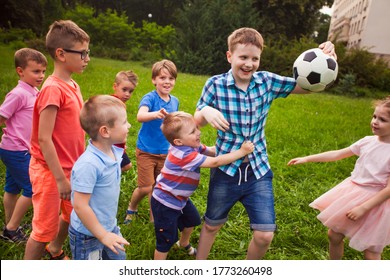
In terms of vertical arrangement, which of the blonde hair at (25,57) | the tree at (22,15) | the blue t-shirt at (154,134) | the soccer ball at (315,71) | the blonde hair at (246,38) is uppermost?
the tree at (22,15)

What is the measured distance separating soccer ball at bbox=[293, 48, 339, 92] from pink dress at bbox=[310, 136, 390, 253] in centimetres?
53

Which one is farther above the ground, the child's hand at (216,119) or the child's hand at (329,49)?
the child's hand at (329,49)

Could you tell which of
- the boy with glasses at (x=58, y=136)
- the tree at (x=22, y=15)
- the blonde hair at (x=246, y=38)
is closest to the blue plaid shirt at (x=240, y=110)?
the blonde hair at (x=246, y=38)

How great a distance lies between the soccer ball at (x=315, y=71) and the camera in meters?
2.45

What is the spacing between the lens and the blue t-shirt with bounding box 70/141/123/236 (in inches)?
70.3

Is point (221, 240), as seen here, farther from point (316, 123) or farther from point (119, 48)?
point (119, 48)

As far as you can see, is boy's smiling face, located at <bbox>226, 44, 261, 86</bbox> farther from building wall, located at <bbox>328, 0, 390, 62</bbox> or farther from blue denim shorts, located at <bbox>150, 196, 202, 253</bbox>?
building wall, located at <bbox>328, 0, 390, 62</bbox>

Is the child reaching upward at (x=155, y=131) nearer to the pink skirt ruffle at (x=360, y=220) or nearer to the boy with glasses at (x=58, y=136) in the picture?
the boy with glasses at (x=58, y=136)

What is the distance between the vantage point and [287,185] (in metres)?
4.27

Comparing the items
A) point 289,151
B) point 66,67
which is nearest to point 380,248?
point 66,67

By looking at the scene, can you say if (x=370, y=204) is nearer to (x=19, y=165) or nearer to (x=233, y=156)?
(x=233, y=156)

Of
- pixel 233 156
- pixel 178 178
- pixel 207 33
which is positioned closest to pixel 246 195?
pixel 233 156

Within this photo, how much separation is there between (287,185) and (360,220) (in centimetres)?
189

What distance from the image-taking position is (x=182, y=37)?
18844 millimetres
